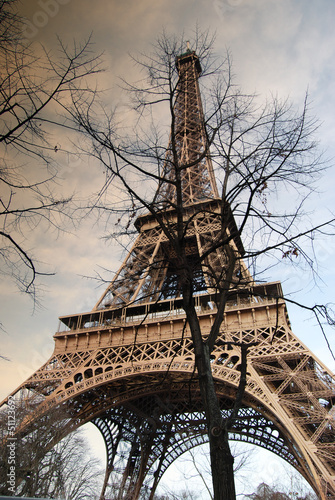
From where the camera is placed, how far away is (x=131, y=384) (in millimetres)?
21141

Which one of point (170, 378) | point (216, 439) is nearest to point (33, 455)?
point (170, 378)

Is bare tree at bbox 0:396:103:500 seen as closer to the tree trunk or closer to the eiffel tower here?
the eiffel tower

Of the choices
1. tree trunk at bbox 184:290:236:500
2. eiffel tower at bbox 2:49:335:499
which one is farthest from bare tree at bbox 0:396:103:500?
tree trunk at bbox 184:290:236:500

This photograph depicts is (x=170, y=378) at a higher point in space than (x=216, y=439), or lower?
higher

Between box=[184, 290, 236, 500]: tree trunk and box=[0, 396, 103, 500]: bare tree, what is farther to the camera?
box=[0, 396, 103, 500]: bare tree

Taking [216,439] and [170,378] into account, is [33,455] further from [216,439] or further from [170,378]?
[216,439]

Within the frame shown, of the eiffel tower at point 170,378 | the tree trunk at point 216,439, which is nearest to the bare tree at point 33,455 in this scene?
the eiffel tower at point 170,378

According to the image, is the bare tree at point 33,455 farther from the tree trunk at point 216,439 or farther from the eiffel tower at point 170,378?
the tree trunk at point 216,439

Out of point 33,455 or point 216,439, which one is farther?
point 33,455

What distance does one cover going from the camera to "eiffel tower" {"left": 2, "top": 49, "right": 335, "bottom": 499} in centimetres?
1503

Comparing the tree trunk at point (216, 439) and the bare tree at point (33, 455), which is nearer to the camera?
the tree trunk at point (216, 439)

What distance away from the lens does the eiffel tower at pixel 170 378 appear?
15.0 meters

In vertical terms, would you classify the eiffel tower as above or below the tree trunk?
above

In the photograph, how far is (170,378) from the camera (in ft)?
67.3
